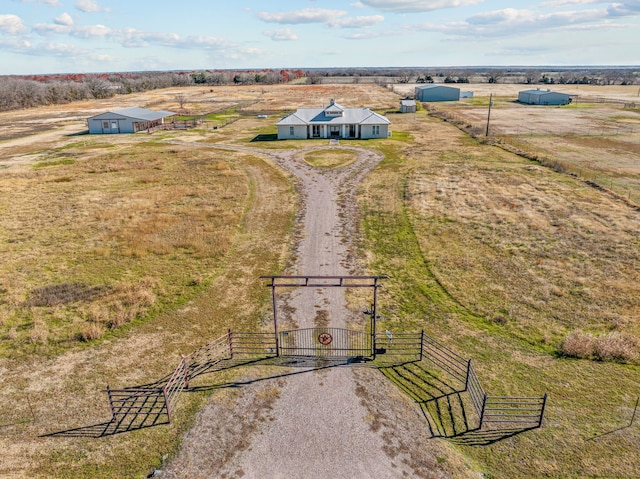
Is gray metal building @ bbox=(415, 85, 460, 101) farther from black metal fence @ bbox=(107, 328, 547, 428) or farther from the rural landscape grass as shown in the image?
black metal fence @ bbox=(107, 328, 547, 428)

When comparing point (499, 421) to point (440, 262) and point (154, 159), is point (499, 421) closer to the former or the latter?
point (440, 262)

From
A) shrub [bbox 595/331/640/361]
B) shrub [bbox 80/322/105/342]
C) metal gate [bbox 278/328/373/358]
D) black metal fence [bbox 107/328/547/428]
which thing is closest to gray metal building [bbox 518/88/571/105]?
shrub [bbox 595/331/640/361]

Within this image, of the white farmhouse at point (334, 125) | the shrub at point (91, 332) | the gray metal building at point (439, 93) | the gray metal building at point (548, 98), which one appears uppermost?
the gray metal building at point (439, 93)

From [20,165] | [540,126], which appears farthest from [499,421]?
[540,126]

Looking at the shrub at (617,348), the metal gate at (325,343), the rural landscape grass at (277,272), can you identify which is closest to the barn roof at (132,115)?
the rural landscape grass at (277,272)

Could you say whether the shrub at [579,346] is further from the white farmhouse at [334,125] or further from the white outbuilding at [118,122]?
the white outbuilding at [118,122]

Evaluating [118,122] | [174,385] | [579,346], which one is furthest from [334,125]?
[174,385]
